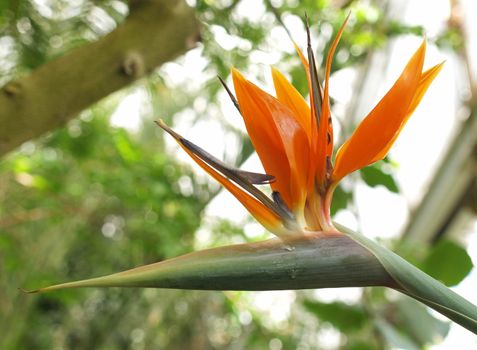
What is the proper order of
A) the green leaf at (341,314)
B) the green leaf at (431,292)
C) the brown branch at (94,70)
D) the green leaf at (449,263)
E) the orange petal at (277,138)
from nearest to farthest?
1. the green leaf at (431,292)
2. the orange petal at (277,138)
3. the brown branch at (94,70)
4. the green leaf at (449,263)
5. the green leaf at (341,314)

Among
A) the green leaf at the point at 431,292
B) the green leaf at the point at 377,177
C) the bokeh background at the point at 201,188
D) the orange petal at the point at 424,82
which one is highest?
the orange petal at the point at 424,82

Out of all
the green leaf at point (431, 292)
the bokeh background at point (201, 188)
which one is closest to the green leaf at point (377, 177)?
the bokeh background at point (201, 188)

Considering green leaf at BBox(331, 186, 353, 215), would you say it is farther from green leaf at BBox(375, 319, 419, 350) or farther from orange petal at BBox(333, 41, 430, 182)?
orange petal at BBox(333, 41, 430, 182)

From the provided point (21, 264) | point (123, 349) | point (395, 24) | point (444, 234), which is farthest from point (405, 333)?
point (123, 349)

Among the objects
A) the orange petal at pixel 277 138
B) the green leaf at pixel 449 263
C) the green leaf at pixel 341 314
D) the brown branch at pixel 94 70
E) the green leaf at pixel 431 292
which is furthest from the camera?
the green leaf at pixel 341 314

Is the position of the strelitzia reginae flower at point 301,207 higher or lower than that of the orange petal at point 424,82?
lower

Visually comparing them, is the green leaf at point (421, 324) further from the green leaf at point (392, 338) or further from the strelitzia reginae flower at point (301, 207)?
the strelitzia reginae flower at point (301, 207)

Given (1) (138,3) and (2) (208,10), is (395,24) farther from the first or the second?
(1) (138,3)

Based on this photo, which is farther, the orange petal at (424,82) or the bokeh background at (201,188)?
the bokeh background at (201,188)
